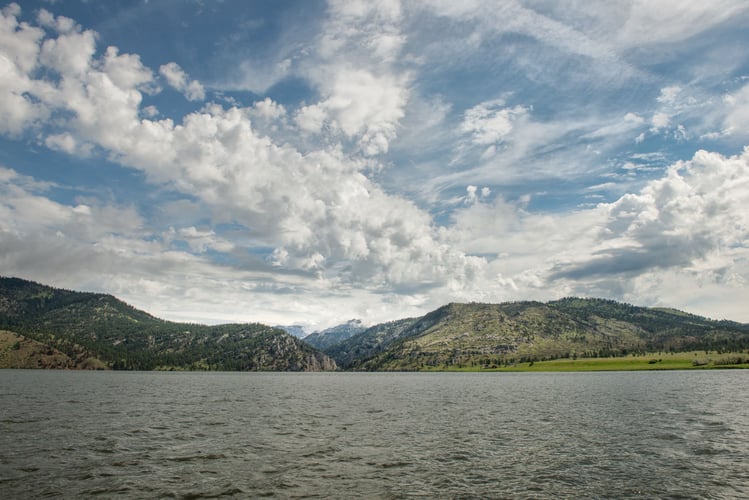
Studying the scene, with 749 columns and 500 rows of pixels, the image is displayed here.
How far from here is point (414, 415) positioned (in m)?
83.6

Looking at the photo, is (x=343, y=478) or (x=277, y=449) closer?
(x=343, y=478)

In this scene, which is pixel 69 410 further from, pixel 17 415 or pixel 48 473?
pixel 48 473

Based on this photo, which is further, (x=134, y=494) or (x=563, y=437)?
(x=563, y=437)

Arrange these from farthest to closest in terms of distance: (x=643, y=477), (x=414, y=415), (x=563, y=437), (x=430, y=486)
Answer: (x=414, y=415) < (x=563, y=437) < (x=643, y=477) < (x=430, y=486)

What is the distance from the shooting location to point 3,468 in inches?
1485

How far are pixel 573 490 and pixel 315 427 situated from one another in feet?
139

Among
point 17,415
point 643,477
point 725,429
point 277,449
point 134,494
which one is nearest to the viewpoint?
point 134,494

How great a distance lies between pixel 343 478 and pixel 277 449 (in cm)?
1531

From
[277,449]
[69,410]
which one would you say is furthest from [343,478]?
[69,410]

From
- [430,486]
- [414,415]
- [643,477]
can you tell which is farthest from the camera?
[414,415]

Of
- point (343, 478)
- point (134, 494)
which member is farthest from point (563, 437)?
point (134, 494)

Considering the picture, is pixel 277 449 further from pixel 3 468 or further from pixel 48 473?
pixel 3 468

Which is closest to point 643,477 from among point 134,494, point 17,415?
point 134,494

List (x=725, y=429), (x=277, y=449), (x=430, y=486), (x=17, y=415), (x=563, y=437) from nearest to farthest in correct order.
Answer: (x=430, y=486)
(x=277, y=449)
(x=563, y=437)
(x=725, y=429)
(x=17, y=415)
